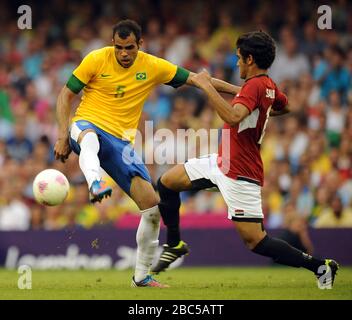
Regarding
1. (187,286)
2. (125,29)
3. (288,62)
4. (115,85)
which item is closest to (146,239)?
(187,286)

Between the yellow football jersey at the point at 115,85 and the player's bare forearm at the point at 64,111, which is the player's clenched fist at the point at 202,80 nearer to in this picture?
the yellow football jersey at the point at 115,85

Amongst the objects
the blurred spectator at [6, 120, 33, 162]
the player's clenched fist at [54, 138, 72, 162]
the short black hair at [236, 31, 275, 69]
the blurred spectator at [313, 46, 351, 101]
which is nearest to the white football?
the player's clenched fist at [54, 138, 72, 162]

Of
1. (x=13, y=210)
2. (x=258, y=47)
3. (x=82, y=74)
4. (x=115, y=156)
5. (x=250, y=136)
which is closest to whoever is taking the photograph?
(x=258, y=47)

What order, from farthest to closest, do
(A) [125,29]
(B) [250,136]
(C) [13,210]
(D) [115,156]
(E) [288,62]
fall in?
(E) [288,62] → (C) [13,210] → (D) [115,156] → (A) [125,29] → (B) [250,136]

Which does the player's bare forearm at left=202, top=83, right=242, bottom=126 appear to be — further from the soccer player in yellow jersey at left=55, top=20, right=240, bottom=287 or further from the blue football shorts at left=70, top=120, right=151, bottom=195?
the blue football shorts at left=70, top=120, right=151, bottom=195

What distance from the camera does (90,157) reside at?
34.7 feet

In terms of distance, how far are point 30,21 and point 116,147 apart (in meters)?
10.2

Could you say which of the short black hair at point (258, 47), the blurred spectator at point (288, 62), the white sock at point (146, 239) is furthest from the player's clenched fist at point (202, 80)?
the blurred spectator at point (288, 62)

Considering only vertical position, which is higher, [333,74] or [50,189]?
[333,74]

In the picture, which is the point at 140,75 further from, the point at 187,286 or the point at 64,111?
the point at 187,286

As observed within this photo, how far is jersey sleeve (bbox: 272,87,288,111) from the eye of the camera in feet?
35.4

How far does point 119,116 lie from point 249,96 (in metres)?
1.66

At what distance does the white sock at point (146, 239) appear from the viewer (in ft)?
35.9

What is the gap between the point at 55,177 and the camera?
1088 centimetres
